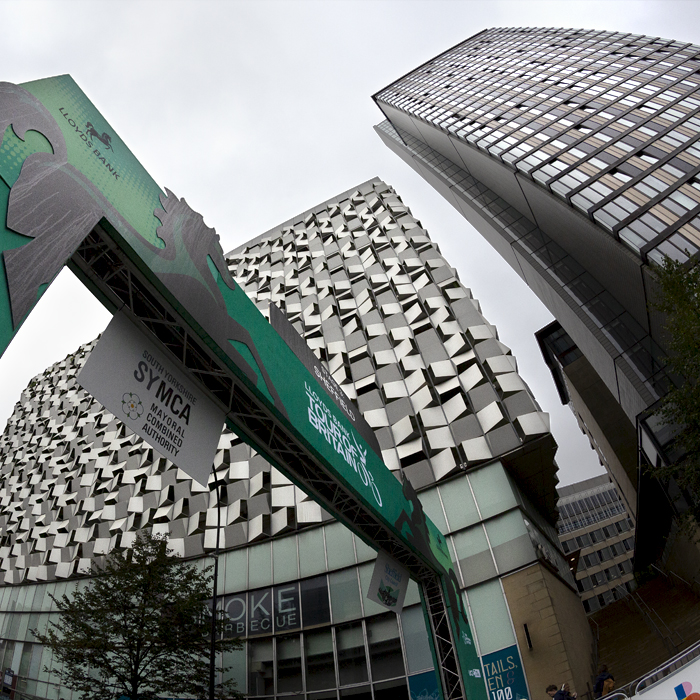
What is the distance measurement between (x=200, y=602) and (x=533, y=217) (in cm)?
3162

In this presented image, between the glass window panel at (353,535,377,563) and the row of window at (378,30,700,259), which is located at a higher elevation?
the row of window at (378,30,700,259)

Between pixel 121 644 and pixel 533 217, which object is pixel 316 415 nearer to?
pixel 121 644

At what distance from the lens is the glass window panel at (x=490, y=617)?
1573 centimetres

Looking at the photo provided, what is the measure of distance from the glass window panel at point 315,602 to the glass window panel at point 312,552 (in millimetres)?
368

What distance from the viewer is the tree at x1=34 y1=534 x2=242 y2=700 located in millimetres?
15789

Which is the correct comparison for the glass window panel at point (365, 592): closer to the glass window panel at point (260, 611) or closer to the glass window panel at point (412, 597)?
the glass window panel at point (412, 597)

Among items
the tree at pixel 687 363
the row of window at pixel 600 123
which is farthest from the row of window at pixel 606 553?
the tree at pixel 687 363

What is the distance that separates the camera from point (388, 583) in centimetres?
1277

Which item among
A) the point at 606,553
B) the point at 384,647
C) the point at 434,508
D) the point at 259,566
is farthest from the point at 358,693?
the point at 606,553

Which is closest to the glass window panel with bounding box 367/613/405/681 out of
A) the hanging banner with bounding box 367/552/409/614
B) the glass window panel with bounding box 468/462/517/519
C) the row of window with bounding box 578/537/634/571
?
the glass window panel with bounding box 468/462/517/519

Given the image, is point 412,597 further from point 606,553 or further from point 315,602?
point 606,553

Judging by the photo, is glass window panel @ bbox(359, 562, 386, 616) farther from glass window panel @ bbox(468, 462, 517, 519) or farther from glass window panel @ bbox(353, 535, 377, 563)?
glass window panel @ bbox(468, 462, 517, 519)

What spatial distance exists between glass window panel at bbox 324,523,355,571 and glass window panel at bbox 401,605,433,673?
9.79 ft

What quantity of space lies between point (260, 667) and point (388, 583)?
31.9 feet
